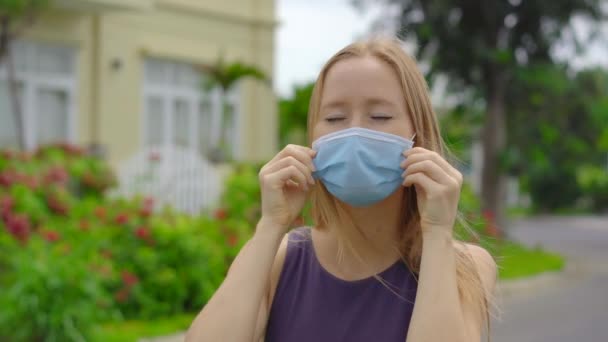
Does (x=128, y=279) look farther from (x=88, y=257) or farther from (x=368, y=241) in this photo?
(x=368, y=241)

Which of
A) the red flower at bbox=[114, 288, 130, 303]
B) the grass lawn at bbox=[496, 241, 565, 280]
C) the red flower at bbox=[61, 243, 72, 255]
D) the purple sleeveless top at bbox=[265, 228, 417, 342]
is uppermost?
the purple sleeveless top at bbox=[265, 228, 417, 342]

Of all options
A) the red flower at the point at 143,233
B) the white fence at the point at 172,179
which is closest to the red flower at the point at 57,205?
the red flower at the point at 143,233

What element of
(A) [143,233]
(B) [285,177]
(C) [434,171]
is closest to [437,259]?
(C) [434,171]

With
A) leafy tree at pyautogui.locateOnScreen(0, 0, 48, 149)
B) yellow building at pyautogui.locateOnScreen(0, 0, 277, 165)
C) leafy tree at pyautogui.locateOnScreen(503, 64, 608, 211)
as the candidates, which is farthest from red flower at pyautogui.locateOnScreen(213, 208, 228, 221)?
leafy tree at pyautogui.locateOnScreen(503, 64, 608, 211)

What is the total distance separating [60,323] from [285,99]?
19.9m

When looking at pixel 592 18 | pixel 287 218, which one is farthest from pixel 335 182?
pixel 592 18

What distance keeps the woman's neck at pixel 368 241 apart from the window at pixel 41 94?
1255cm

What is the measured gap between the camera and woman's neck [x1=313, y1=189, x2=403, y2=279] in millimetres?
2020

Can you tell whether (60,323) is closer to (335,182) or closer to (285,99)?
(335,182)

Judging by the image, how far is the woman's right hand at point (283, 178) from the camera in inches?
77.5

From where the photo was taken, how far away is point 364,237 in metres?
2.05

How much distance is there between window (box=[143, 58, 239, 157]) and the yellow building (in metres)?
0.02

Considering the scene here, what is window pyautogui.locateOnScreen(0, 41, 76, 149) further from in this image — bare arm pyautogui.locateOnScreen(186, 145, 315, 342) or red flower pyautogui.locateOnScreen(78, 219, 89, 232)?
bare arm pyautogui.locateOnScreen(186, 145, 315, 342)

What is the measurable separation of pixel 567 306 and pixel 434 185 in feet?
29.2
